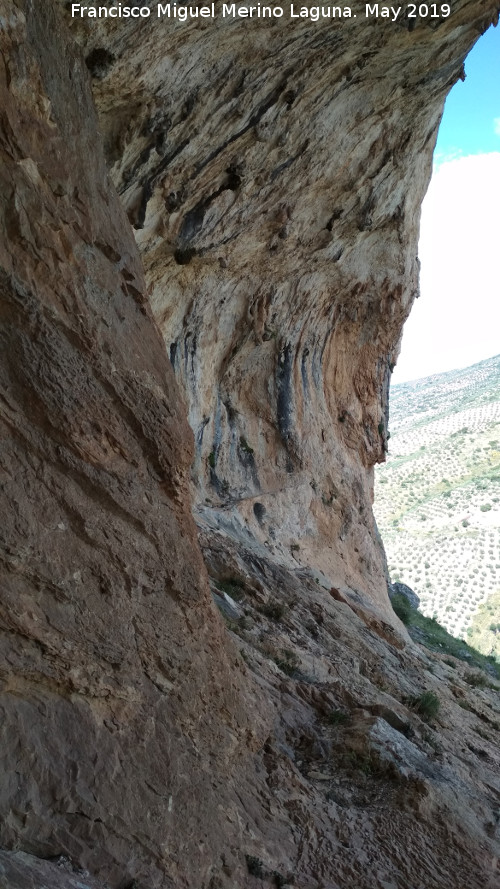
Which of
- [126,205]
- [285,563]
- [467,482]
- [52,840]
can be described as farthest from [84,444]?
[467,482]

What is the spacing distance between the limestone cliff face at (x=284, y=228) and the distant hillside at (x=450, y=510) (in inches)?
1460

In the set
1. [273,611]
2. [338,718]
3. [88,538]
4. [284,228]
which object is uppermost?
[284,228]

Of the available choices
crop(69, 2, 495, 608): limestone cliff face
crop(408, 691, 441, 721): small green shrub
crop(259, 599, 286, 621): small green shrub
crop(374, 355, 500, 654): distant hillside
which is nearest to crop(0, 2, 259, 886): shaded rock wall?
crop(69, 2, 495, 608): limestone cliff face

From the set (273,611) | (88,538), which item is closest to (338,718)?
(273,611)

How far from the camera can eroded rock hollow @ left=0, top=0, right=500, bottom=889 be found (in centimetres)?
543

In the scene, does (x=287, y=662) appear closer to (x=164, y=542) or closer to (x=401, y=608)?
(x=164, y=542)

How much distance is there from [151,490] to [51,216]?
2.86 meters

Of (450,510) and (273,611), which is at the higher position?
(273,611)

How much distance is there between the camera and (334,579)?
19.5 meters

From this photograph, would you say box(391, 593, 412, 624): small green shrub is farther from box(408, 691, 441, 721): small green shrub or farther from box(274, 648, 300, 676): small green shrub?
box(274, 648, 300, 676): small green shrub

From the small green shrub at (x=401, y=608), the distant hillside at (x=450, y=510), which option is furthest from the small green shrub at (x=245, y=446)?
the distant hillside at (x=450, y=510)

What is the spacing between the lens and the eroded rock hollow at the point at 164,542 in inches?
214

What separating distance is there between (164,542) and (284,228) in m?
10.0

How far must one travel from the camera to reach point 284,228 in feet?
48.8
